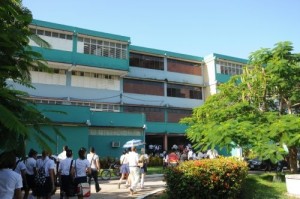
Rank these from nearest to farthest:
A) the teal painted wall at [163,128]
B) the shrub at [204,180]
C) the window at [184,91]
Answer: the shrub at [204,180] → the teal painted wall at [163,128] → the window at [184,91]

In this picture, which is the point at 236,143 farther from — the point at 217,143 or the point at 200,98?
the point at 200,98

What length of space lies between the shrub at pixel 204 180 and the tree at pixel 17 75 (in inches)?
196

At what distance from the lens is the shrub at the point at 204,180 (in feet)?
27.7

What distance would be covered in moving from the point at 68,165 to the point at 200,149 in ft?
18.9

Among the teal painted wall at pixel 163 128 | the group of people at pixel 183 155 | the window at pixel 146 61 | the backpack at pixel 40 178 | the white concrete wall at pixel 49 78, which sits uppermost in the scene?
the window at pixel 146 61

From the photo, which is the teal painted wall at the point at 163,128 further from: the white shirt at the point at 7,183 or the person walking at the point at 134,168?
the white shirt at the point at 7,183

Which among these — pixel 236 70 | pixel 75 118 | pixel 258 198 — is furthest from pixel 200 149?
pixel 236 70

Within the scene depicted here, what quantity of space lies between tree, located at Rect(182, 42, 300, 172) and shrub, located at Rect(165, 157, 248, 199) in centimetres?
228

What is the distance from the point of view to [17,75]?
4.23 meters

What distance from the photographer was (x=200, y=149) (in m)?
13.1

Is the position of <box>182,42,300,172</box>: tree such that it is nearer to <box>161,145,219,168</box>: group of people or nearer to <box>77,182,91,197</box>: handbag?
<box>161,145,219,168</box>: group of people

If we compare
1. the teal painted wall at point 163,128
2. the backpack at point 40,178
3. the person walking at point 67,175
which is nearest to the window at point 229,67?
the teal painted wall at point 163,128

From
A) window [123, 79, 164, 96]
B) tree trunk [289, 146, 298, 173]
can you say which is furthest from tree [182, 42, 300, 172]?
window [123, 79, 164, 96]

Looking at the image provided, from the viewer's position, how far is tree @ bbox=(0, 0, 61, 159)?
108 inches
